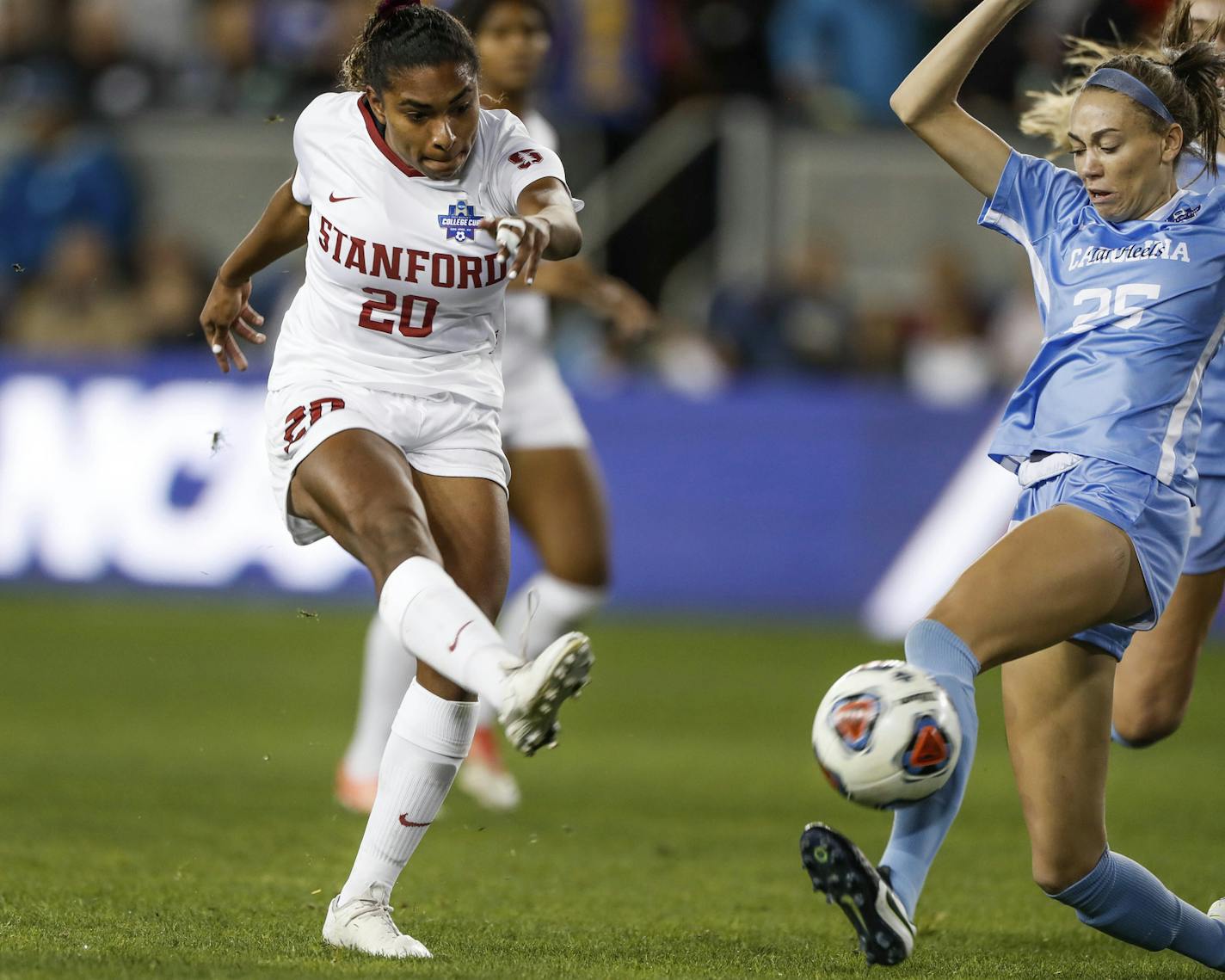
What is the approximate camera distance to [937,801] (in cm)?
437

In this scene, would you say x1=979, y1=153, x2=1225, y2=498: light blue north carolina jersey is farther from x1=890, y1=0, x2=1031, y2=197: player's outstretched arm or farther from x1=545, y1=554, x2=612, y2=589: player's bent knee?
x1=545, y1=554, x2=612, y2=589: player's bent knee

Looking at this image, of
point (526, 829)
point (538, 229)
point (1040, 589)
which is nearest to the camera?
point (1040, 589)

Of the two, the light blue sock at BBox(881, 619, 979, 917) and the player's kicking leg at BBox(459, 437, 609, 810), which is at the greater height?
the light blue sock at BBox(881, 619, 979, 917)

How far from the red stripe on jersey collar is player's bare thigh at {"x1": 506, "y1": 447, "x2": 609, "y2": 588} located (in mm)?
2541

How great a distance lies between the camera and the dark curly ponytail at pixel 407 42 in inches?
177

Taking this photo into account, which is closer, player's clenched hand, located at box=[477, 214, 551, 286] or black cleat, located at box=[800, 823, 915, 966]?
black cleat, located at box=[800, 823, 915, 966]

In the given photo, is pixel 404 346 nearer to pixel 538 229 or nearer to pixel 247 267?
pixel 247 267

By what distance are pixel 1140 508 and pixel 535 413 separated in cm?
340

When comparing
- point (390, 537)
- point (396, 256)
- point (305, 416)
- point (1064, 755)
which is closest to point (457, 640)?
point (390, 537)

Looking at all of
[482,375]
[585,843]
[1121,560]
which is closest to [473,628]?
[482,375]

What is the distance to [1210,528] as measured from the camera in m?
5.20

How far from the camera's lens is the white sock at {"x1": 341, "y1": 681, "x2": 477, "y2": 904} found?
15.2ft

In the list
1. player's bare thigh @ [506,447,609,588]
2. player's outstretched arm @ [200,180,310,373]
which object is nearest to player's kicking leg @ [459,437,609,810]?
player's bare thigh @ [506,447,609,588]

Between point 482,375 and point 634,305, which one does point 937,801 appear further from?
point 634,305
